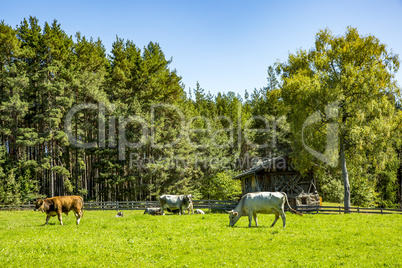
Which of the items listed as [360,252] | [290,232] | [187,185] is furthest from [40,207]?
[187,185]

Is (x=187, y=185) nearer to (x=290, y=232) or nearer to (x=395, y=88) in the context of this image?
(x=395, y=88)

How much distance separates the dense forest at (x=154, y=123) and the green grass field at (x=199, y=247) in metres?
12.8

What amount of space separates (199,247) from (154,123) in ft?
108

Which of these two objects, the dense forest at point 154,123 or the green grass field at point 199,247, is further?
the dense forest at point 154,123

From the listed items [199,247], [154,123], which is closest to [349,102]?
[199,247]

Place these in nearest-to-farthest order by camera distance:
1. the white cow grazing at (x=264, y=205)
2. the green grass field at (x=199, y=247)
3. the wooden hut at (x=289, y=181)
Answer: the green grass field at (x=199, y=247), the white cow grazing at (x=264, y=205), the wooden hut at (x=289, y=181)

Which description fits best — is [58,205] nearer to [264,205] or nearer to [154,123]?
→ [264,205]

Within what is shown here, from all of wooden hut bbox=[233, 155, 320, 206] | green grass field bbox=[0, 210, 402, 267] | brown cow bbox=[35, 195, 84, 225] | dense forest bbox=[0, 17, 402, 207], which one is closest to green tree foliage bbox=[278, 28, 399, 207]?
dense forest bbox=[0, 17, 402, 207]

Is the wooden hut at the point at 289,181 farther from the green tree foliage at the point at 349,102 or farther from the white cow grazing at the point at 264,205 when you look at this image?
the white cow grazing at the point at 264,205

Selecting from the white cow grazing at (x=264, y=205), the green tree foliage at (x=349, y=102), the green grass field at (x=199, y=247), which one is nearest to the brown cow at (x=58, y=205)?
the green grass field at (x=199, y=247)

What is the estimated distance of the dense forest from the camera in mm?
27047

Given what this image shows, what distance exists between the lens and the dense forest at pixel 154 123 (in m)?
27.0

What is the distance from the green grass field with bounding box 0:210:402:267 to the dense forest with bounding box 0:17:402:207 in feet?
42.0

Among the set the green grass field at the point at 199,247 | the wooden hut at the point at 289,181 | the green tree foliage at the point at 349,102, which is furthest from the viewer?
the wooden hut at the point at 289,181
